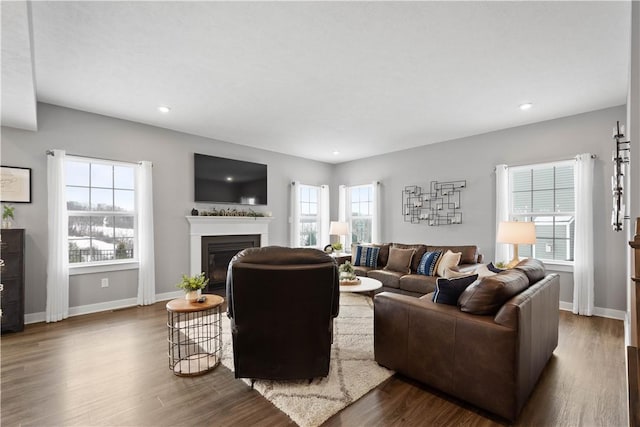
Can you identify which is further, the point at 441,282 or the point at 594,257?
the point at 594,257

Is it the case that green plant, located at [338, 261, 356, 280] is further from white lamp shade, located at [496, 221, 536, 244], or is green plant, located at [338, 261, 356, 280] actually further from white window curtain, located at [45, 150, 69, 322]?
white window curtain, located at [45, 150, 69, 322]

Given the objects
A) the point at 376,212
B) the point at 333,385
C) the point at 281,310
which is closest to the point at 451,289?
the point at 333,385

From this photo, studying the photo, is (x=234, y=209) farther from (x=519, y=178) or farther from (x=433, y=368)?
(x=519, y=178)

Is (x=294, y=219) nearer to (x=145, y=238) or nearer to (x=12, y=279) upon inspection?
(x=145, y=238)

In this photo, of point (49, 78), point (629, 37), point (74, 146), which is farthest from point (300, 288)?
point (74, 146)

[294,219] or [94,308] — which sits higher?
[294,219]

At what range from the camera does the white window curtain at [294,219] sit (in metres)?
6.65

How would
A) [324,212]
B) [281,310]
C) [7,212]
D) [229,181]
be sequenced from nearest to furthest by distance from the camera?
[281,310], [7,212], [229,181], [324,212]

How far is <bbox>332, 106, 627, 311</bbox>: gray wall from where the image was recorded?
4016 mm

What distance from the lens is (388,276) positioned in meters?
4.77

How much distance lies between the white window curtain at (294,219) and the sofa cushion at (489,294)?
4.71m

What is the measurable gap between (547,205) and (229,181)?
17.1 feet

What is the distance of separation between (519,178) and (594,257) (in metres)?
1.47

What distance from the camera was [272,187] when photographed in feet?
21.1
